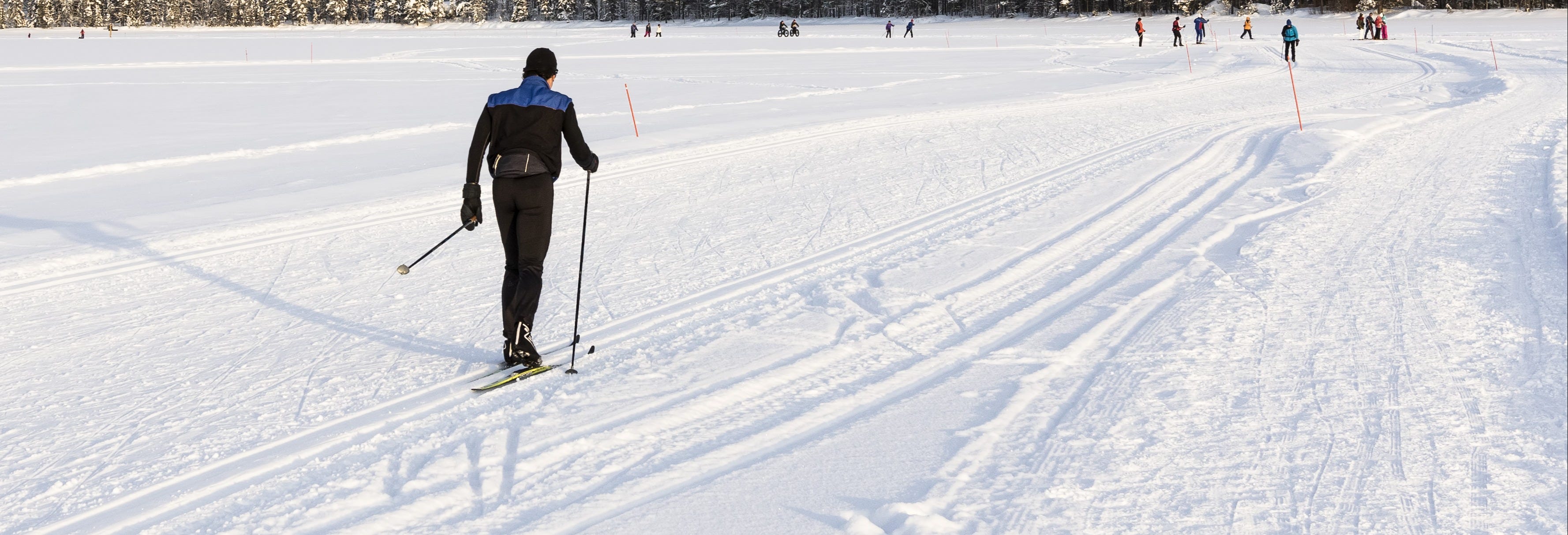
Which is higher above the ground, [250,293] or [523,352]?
[250,293]

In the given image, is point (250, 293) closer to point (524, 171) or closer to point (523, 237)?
point (523, 237)

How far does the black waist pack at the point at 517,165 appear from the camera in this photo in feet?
15.6

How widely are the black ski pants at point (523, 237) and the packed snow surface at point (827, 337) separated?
0.38 metres

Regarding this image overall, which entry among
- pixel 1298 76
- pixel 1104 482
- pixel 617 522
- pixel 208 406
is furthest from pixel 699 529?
pixel 1298 76

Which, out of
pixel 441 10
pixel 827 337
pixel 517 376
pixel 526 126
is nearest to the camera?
pixel 526 126

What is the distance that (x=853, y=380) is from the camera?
469 cm

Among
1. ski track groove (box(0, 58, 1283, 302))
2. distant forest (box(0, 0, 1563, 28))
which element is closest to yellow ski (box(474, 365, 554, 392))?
ski track groove (box(0, 58, 1283, 302))

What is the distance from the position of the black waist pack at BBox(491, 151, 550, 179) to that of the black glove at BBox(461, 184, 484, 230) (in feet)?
0.38

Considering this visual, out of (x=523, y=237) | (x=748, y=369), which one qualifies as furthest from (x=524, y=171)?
(x=748, y=369)

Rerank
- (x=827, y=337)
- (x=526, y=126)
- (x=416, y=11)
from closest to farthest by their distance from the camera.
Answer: (x=526, y=126) < (x=827, y=337) < (x=416, y=11)

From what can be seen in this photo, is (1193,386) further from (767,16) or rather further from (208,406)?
(767,16)

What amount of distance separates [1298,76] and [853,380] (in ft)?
75.8

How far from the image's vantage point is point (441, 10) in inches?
4424

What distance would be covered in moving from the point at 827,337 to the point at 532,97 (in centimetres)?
187
